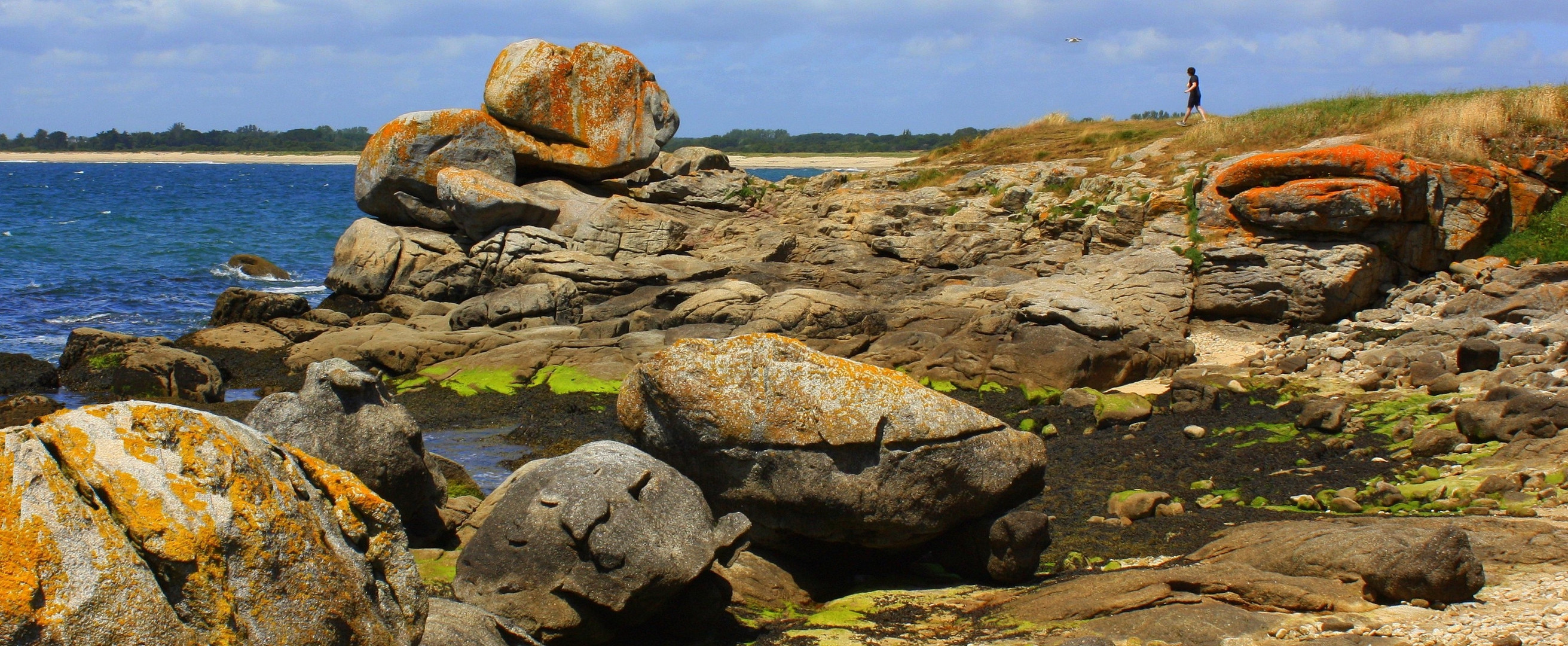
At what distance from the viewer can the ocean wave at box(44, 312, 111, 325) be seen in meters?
26.7

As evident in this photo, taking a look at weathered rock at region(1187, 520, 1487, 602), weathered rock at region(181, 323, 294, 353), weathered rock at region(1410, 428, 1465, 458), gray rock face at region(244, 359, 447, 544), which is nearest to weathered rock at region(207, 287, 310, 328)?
weathered rock at region(181, 323, 294, 353)

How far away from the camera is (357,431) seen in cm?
823

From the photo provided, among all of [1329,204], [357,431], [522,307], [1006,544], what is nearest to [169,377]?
[522,307]

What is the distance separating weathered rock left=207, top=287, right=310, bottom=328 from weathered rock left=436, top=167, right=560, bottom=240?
405 cm

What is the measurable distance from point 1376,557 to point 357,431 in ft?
23.4

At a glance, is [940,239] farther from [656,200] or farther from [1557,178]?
[1557,178]

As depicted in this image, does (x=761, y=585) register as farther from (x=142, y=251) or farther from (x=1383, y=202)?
(x=142, y=251)

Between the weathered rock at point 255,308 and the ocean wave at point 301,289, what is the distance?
30.0 ft

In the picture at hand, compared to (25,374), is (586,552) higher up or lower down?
higher up

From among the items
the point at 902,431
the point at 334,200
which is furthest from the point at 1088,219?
the point at 334,200

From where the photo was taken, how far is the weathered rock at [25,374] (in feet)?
60.1

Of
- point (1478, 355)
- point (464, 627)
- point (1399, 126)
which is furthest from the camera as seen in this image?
point (1399, 126)

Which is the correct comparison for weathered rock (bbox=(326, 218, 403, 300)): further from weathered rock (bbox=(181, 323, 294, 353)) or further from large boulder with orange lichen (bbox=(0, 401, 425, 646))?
large boulder with orange lichen (bbox=(0, 401, 425, 646))

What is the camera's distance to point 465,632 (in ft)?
19.7
